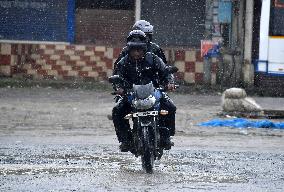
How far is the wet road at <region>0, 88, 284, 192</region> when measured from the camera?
819cm

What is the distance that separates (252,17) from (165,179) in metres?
17.3

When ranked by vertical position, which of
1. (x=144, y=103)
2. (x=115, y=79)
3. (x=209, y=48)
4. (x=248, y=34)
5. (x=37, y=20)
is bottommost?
(x=209, y=48)

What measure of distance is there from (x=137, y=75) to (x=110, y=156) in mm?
1315

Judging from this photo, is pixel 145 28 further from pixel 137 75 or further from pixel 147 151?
pixel 147 151

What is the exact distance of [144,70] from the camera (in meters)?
9.78

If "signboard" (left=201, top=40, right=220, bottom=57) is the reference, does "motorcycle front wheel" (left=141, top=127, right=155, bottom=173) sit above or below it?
above

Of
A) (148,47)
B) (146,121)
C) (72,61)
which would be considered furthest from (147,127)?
(72,61)

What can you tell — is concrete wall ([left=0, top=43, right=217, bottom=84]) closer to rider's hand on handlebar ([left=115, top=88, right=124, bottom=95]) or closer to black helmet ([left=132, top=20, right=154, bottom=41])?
black helmet ([left=132, top=20, right=154, bottom=41])

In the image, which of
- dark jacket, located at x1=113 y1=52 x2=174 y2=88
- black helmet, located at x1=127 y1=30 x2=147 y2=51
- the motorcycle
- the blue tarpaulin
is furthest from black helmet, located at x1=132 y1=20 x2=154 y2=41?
the blue tarpaulin

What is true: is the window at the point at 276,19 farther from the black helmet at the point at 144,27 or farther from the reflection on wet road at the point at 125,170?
the black helmet at the point at 144,27

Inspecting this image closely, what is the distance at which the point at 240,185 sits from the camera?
821 cm

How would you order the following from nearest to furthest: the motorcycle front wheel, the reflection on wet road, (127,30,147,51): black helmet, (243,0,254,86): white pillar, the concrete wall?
the reflection on wet road
the motorcycle front wheel
(127,30,147,51): black helmet
the concrete wall
(243,0,254,86): white pillar

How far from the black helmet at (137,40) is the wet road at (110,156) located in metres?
1.29

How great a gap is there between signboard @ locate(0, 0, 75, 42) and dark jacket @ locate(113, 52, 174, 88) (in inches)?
610
